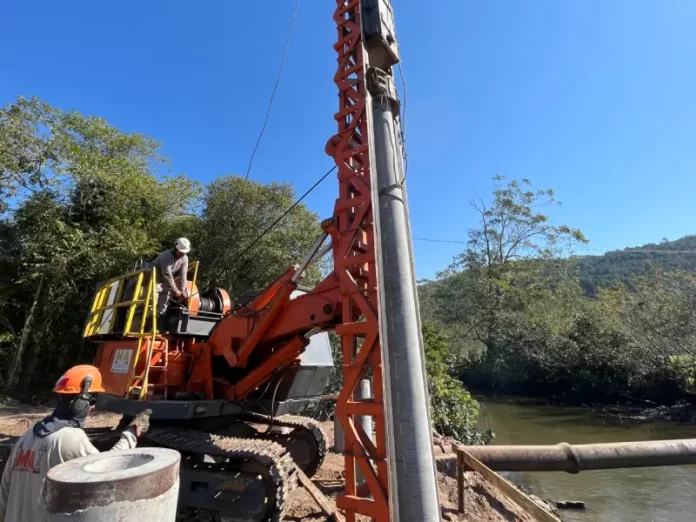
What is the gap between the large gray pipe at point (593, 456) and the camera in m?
4.80

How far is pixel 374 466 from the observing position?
11.5ft

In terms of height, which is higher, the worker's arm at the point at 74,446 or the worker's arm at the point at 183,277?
the worker's arm at the point at 183,277

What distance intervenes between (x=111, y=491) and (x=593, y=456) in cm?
505

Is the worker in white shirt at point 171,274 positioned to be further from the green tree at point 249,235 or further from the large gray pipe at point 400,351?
the green tree at point 249,235

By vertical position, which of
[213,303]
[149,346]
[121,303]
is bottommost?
[149,346]

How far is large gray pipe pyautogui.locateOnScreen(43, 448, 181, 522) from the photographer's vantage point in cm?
191

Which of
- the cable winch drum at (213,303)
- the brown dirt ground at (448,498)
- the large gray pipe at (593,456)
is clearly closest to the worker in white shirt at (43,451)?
the brown dirt ground at (448,498)

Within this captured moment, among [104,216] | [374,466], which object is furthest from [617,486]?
[104,216]

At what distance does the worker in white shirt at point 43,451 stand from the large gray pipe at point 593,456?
442 cm

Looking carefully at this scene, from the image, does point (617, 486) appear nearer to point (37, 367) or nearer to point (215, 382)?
point (215, 382)

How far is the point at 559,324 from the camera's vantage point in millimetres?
25688

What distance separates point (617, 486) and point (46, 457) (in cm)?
1085

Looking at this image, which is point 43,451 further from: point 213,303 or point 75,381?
point 213,303

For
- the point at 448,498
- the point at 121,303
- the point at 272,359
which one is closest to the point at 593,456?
the point at 448,498
